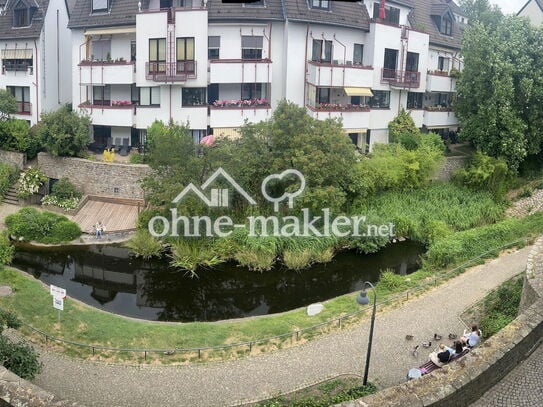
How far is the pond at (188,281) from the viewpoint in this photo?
24.4m

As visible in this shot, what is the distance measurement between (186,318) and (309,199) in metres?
8.54

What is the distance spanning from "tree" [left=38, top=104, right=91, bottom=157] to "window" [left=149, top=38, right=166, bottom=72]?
5.12 meters

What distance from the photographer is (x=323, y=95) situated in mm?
38125

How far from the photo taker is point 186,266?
27062 mm

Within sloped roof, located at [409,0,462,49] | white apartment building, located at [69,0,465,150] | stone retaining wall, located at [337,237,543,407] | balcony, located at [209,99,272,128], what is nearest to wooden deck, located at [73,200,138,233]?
white apartment building, located at [69,0,465,150]

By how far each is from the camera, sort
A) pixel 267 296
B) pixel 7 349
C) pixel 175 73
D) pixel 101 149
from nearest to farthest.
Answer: pixel 7 349 → pixel 267 296 → pixel 175 73 → pixel 101 149

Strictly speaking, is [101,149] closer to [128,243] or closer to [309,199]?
[128,243]

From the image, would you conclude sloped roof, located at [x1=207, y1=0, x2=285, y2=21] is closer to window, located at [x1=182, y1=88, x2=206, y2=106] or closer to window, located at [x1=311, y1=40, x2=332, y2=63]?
window, located at [x1=311, y1=40, x2=332, y2=63]

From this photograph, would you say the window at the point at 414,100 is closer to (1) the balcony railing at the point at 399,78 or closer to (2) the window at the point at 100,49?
(1) the balcony railing at the point at 399,78

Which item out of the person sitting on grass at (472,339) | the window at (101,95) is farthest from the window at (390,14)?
the person sitting on grass at (472,339)

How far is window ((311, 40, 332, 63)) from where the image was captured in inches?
1475

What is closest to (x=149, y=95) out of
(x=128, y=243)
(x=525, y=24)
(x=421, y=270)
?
(x=128, y=243)

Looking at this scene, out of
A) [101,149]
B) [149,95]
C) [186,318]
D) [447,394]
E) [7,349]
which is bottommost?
[186,318]

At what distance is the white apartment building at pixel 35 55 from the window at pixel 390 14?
69.3 ft
